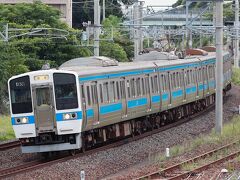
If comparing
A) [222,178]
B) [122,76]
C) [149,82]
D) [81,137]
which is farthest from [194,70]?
[222,178]

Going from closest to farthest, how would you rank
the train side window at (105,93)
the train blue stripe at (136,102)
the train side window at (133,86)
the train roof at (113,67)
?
the train roof at (113,67) → the train side window at (105,93) → the train blue stripe at (136,102) → the train side window at (133,86)

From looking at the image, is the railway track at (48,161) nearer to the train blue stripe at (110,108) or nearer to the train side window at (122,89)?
the train blue stripe at (110,108)

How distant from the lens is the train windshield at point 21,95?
17.4 meters

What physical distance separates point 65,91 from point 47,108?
594 mm

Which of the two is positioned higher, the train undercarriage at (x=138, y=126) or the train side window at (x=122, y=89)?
the train side window at (x=122, y=89)

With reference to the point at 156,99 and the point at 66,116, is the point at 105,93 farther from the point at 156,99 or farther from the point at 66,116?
the point at 156,99

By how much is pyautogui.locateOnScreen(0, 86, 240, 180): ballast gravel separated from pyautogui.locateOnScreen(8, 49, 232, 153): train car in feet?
2.36

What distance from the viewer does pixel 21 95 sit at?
57.3 ft

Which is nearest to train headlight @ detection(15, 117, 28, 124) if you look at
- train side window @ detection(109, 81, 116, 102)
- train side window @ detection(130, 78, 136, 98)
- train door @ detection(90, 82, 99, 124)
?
train door @ detection(90, 82, 99, 124)

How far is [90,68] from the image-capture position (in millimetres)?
19094

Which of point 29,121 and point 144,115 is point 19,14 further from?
point 29,121

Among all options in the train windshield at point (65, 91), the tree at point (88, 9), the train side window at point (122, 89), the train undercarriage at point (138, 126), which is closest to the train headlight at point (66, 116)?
the train windshield at point (65, 91)

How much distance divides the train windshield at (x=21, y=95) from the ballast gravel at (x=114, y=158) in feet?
4.51

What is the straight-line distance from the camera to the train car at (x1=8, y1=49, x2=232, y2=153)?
17.3 metres
